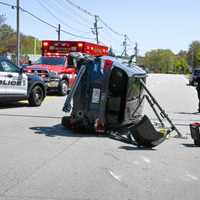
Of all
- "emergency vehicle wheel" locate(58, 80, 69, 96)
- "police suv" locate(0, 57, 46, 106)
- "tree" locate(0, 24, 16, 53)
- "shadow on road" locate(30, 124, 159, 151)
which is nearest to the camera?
"shadow on road" locate(30, 124, 159, 151)

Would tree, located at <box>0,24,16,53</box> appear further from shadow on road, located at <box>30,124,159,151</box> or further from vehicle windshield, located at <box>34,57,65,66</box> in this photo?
shadow on road, located at <box>30,124,159,151</box>

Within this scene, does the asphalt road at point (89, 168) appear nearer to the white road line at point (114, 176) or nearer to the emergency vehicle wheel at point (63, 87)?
the white road line at point (114, 176)

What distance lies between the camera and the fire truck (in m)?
20.6

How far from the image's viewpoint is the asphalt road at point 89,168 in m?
5.52

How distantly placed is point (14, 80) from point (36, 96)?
148cm

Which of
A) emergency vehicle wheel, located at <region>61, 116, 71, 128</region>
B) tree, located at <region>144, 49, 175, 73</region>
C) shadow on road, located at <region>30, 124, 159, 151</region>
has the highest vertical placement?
tree, located at <region>144, 49, 175, 73</region>

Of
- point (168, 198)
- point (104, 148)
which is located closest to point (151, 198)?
point (168, 198)

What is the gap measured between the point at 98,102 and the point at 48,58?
45.0ft

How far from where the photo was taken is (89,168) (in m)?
6.79

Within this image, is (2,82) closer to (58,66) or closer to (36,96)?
(36,96)

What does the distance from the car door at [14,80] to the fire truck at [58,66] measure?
465 centimetres

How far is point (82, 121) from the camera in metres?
9.83

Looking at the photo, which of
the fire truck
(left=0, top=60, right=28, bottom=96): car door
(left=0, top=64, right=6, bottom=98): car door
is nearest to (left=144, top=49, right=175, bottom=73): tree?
the fire truck

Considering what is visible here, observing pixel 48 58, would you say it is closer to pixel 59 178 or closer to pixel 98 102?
pixel 98 102
